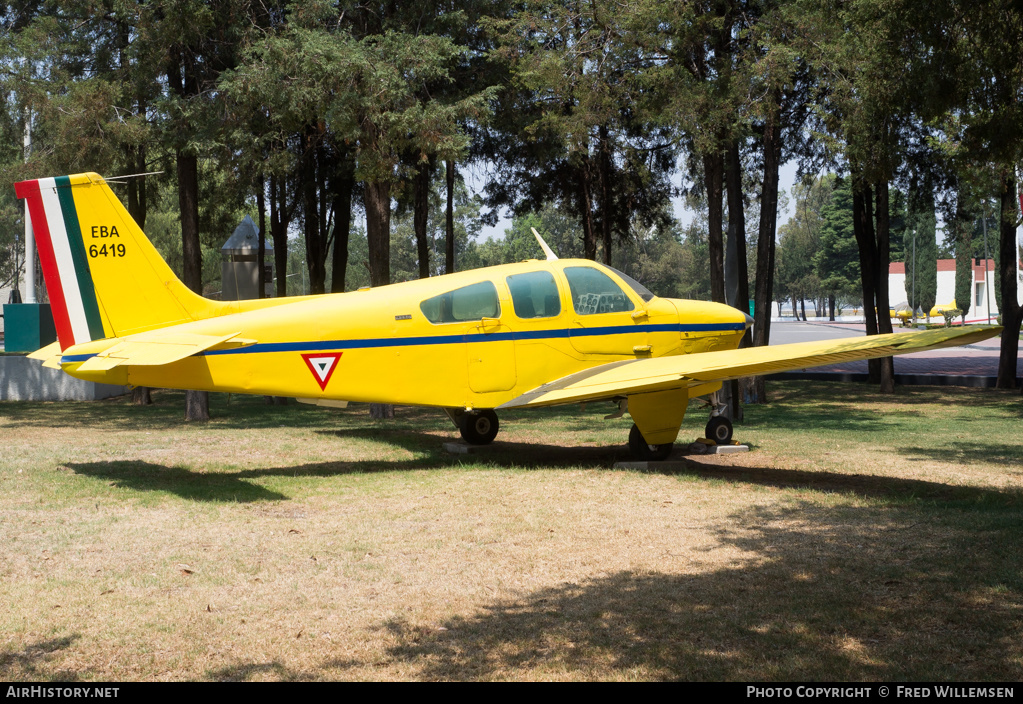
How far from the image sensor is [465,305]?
11312 millimetres

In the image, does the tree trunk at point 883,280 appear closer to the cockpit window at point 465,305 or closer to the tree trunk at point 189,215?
the cockpit window at point 465,305

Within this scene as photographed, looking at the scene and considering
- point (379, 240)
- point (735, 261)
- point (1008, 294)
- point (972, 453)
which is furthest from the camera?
point (1008, 294)

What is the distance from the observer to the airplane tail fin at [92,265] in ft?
33.7

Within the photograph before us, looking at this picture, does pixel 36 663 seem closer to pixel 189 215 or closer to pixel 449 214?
pixel 189 215

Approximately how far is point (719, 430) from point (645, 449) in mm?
1595

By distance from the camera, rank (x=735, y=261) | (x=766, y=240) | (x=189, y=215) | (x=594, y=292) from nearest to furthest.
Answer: (x=594, y=292), (x=735, y=261), (x=189, y=215), (x=766, y=240)

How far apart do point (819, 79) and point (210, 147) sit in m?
12.7

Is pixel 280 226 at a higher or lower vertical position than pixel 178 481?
higher

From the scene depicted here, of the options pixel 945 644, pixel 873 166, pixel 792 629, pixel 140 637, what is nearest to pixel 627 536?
pixel 792 629

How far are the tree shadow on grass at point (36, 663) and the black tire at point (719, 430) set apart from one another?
928 centimetres

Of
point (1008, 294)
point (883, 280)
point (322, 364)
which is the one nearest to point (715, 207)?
point (883, 280)

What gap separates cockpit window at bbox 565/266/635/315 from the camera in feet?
38.6

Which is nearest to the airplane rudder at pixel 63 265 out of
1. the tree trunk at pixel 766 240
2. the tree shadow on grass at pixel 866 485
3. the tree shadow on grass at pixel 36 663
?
the tree shadow on grass at pixel 36 663

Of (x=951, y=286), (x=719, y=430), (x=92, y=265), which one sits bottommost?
(x=719, y=430)
